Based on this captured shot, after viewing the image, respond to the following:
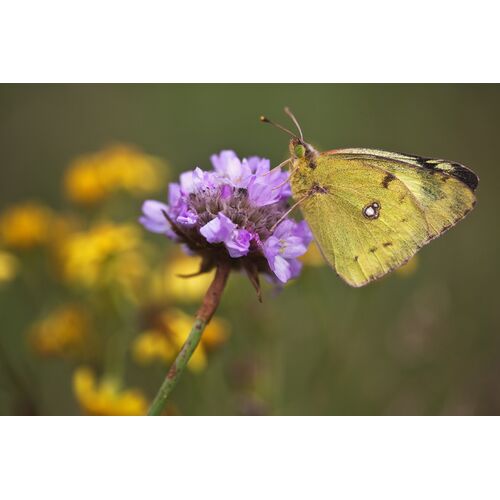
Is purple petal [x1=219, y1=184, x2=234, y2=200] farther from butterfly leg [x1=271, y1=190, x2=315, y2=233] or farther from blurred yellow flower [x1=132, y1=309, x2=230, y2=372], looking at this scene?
blurred yellow flower [x1=132, y1=309, x2=230, y2=372]

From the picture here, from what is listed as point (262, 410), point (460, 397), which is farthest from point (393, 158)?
point (460, 397)

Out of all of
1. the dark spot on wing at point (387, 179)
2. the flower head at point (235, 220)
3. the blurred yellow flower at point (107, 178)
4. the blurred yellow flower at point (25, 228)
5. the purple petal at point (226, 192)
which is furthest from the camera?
the blurred yellow flower at point (107, 178)

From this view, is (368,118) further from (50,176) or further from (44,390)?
(44,390)

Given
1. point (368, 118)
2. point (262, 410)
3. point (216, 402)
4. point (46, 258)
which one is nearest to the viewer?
point (262, 410)

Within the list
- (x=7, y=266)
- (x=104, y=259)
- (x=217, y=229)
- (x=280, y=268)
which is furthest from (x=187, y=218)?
(x=7, y=266)

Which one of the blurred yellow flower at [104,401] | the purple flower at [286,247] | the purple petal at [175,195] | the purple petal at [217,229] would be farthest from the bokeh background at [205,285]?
the purple petal at [217,229]

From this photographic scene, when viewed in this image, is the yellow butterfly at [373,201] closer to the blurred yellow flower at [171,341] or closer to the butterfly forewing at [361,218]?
the butterfly forewing at [361,218]
